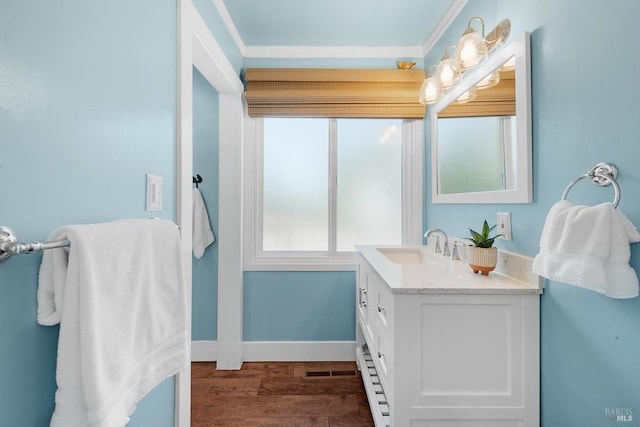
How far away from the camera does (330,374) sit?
202cm

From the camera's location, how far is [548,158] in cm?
104

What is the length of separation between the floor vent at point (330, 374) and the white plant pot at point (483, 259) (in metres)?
1.25

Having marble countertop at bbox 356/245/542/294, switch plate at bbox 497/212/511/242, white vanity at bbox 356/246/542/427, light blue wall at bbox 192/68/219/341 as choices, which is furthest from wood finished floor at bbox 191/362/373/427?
switch plate at bbox 497/212/511/242

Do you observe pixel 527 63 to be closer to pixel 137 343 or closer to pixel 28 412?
pixel 137 343

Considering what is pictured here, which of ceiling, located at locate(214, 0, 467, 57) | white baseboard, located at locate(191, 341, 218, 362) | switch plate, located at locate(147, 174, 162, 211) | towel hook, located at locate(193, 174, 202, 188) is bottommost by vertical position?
white baseboard, located at locate(191, 341, 218, 362)

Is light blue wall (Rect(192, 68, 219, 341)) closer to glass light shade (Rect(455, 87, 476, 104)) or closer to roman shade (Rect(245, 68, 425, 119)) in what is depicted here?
roman shade (Rect(245, 68, 425, 119))

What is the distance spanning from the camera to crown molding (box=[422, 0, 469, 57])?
1.69 m

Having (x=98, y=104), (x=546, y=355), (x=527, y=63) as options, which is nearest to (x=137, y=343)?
(x=98, y=104)

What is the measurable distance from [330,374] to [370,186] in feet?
4.70

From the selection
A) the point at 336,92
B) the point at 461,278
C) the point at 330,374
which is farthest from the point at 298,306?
the point at 336,92

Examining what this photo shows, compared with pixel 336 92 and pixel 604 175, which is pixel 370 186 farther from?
pixel 604 175

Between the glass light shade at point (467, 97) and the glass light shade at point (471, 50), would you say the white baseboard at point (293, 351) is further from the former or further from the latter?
the glass light shade at point (471, 50)

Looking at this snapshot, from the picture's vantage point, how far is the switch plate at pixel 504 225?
1.26 meters

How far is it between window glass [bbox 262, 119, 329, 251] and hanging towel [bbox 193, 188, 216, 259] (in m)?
0.42
